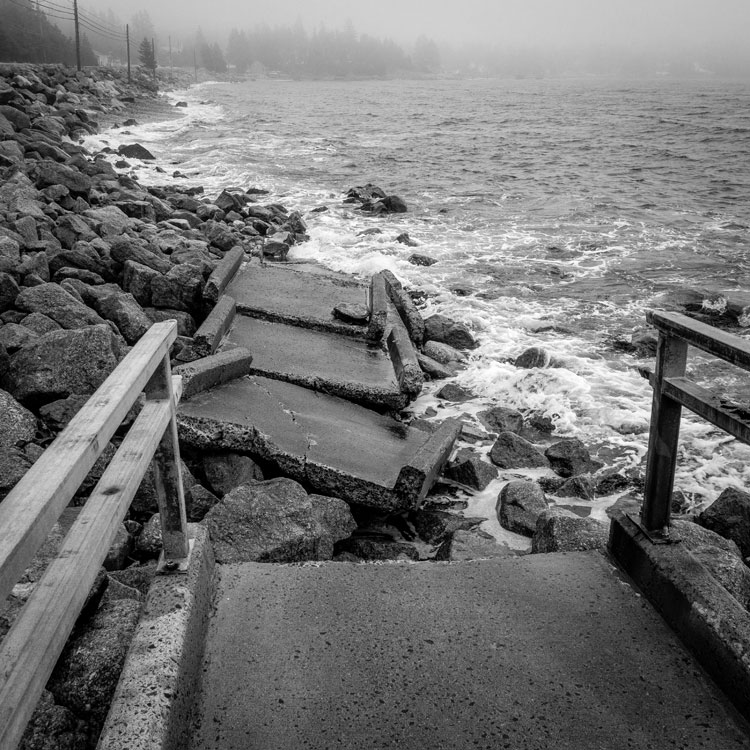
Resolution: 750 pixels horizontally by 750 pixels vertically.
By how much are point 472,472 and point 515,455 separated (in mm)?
708

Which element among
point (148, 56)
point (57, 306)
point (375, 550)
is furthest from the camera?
point (148, 56)

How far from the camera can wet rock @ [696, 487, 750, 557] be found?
4.71 meters

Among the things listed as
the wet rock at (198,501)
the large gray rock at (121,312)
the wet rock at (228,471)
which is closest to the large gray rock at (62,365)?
the wet rock at (228,471)

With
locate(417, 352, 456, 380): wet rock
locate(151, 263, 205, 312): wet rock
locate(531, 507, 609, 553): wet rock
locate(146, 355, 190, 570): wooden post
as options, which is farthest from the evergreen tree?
locate(146, 355, 190, 570): wooden post

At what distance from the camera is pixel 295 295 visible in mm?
8492

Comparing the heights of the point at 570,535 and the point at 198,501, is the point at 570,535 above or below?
above

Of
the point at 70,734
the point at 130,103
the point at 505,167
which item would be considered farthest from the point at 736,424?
the point at 130,103

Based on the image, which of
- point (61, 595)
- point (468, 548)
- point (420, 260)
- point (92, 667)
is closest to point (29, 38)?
point (420, 260)

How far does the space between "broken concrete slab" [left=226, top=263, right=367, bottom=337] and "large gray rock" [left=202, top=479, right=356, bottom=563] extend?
11.8ft

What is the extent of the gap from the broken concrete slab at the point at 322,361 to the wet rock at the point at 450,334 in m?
2.01

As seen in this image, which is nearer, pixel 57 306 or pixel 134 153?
pixel 57 306

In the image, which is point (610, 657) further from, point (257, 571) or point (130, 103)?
point (130, 103)

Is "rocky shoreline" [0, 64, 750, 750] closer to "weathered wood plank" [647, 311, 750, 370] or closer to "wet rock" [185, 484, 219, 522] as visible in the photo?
"wet rock" [185, 484, 219, 522]

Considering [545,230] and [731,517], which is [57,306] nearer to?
[731,517]
